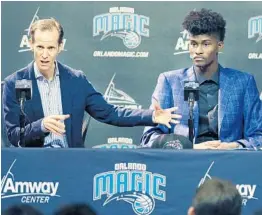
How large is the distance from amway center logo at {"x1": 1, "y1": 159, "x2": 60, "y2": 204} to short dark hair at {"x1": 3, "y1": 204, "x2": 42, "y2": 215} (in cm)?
5

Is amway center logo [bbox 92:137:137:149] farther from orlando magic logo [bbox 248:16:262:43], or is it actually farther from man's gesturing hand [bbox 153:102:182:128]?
A: orlando magic logo [bbox 248:16:262:43]

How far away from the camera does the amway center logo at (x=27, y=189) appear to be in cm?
511

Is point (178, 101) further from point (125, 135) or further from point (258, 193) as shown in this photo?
point (258, 193)

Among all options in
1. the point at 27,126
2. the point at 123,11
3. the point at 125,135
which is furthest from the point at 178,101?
the point at 27,126

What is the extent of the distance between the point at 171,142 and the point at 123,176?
584 mm

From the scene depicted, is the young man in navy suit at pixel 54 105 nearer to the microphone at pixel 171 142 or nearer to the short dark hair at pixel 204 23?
the microphone at pixel 171 142

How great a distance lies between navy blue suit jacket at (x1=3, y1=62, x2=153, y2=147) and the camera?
5523 mm

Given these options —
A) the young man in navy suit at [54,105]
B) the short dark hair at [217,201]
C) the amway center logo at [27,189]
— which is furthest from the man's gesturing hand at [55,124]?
the short dark hair at [217,201]

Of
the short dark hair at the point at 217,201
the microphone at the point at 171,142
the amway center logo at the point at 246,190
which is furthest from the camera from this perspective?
the microphone at the point at 171,142

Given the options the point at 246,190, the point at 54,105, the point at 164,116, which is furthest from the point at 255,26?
the point at 54,105

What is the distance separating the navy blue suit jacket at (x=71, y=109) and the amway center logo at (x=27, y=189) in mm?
469

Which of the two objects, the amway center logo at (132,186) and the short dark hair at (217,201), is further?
the amway center logo at (132,186)

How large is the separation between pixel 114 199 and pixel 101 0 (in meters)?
1.72

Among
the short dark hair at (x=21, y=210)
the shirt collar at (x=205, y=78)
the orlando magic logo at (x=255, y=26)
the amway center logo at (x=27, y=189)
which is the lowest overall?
the short dark hair at (x=21, y=210)
